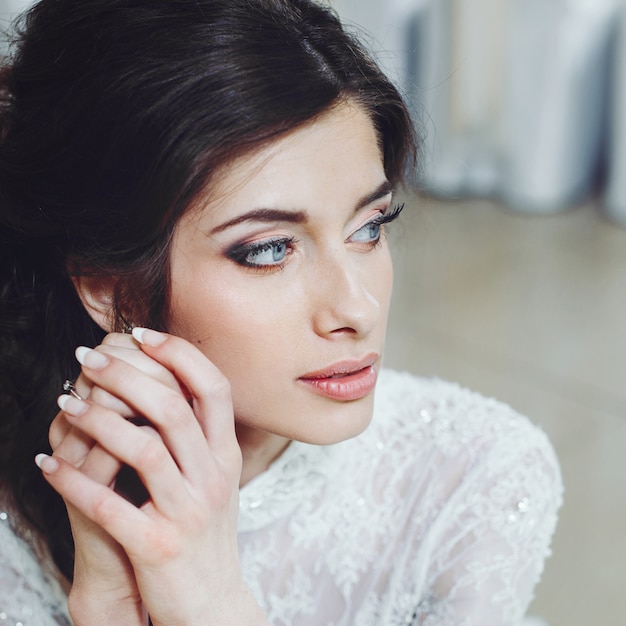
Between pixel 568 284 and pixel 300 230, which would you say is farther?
pixel 568 284

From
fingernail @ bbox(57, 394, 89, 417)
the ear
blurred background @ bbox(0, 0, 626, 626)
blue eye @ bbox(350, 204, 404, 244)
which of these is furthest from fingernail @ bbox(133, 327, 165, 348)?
blurred background @ bbox(0, 0, 626, 626)

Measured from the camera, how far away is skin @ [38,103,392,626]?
1.11m

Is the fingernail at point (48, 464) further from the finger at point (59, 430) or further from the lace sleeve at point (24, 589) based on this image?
the lace sleeve at point (24, 589)

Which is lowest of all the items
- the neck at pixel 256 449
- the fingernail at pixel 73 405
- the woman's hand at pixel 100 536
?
the neck at pixel 256 449

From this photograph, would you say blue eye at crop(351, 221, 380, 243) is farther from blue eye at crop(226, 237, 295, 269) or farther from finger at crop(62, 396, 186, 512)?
finger at crop(62, 396, 186, 512)

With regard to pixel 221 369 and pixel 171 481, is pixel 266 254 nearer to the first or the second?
pixel 221 369

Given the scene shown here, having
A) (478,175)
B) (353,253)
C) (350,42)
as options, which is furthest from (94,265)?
(478,175)

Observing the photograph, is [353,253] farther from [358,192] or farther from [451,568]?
[451,568]

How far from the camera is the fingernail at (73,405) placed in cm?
113

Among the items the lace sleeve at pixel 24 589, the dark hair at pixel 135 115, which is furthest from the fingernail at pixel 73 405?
the lace sleeve at pixel 24 589

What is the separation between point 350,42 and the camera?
4.48ft

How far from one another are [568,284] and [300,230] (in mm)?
3070

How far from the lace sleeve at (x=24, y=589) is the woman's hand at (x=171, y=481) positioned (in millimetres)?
339

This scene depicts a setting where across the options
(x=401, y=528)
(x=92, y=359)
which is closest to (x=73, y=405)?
(x=92, y=359)
